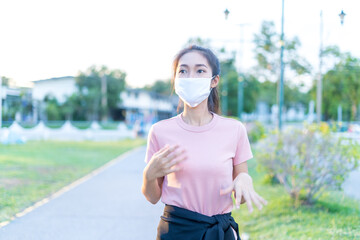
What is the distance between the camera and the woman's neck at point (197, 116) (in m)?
2.25

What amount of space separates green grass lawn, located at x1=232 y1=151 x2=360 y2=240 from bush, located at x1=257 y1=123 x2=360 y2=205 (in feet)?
1.02

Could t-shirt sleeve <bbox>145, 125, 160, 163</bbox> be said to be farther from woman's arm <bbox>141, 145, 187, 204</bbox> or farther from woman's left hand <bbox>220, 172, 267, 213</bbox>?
woman's left hand <bbox>220, 172, 267, 213</bbox>

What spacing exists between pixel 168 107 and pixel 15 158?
2434 inches

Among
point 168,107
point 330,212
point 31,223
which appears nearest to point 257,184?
point 330,212

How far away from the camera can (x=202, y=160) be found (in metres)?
2.08

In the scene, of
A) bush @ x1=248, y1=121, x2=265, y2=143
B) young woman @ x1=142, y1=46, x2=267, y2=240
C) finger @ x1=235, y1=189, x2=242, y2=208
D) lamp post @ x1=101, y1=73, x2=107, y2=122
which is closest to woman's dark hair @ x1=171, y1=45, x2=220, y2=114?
young woman @ x1=142, y1=46, x2=267, y2=240

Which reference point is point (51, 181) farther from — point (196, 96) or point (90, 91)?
point (90, 91)

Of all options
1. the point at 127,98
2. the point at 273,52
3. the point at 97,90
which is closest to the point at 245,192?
the point at 273,52

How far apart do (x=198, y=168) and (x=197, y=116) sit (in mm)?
331

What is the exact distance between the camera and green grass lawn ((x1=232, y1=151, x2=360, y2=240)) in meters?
4.80

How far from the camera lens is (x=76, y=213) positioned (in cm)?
638

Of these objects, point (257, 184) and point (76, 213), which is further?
point (257, 184)

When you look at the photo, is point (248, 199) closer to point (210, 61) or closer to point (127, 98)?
point (210, 61)

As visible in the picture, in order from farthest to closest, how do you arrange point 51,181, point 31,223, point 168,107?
point 168,107, point 51,181, point 31,223
